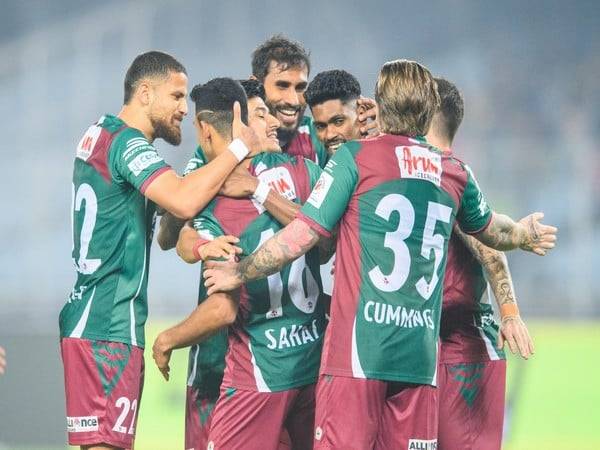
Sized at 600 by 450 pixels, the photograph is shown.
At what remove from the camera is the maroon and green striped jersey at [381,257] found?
4.31 meters

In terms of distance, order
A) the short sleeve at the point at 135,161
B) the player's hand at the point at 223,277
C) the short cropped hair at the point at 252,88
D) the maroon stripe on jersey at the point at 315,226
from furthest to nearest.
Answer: the short cropped hair at the point at 252,88, the short sleeve at the point at 135,161, the player's hand at the point at 223,277, the maroon stripe on jersey at the point at 315,226

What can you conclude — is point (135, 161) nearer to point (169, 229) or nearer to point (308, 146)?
point (169, 229)

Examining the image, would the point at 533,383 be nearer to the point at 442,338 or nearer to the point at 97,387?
the point at 442,338

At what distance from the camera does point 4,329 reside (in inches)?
402

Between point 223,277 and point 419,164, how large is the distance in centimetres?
99

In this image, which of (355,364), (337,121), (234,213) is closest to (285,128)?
(337,121)

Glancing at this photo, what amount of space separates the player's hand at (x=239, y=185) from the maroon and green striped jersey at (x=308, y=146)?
1190mm

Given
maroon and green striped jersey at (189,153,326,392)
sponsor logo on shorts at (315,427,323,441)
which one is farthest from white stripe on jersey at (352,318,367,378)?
maroon and green striped jersey at (189,153,326,392)

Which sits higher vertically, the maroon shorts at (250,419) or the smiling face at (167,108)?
the smiling face at (167,108)

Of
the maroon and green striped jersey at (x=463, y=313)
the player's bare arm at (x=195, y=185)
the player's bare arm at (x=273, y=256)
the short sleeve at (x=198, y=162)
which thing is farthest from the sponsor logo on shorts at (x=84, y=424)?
the maroon and green striped jersey at (x=463, y=313)

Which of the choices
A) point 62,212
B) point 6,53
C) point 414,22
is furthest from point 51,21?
point 414,22

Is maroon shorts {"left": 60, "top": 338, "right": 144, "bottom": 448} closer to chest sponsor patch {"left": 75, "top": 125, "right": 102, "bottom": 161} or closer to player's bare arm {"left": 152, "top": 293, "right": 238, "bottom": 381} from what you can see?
player's bare arm {"left": 152, "top": 293, "right": 238, "bottom": 381}

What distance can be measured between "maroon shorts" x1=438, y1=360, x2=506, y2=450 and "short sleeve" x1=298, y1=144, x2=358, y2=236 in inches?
50.0

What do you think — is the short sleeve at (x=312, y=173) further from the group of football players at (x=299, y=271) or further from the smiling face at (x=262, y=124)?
the smiling face at (x=262, y=124)
